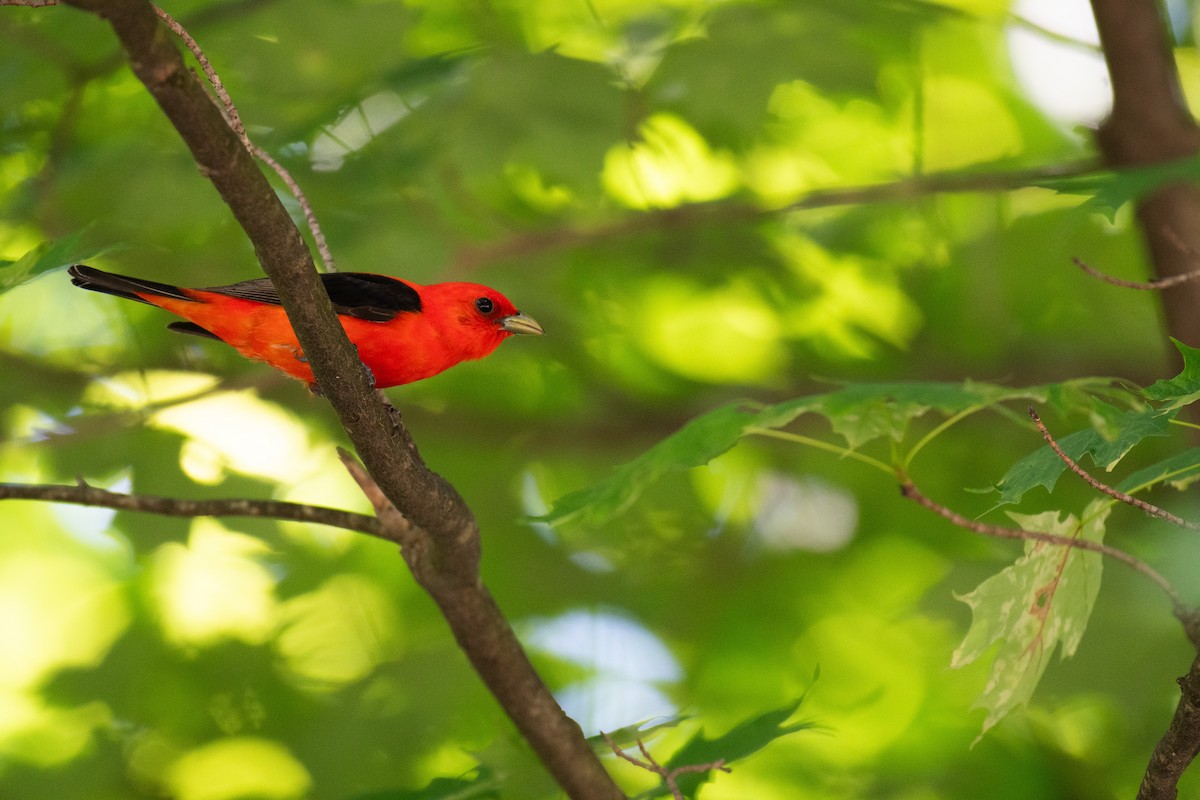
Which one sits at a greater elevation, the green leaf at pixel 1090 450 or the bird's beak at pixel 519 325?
the bird's beak at pixel 519 325

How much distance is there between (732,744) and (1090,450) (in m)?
1.34

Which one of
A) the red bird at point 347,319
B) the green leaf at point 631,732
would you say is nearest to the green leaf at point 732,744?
the green leaf at point 631,732

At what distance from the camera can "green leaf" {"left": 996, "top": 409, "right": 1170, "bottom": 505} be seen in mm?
2014

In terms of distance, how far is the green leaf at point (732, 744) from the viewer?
2.83 metres

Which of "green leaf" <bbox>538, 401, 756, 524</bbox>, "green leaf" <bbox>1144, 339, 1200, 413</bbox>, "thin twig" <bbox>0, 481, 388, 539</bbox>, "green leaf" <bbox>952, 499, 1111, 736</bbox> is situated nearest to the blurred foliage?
"thin twig" <bbox>0, 481, 388, 539</bbox>

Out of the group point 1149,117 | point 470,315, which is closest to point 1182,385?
point 470,315

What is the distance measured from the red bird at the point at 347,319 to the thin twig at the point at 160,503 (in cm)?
55

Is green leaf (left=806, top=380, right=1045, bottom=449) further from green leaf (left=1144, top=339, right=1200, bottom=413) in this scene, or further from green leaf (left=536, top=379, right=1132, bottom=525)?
green leaf (left=1144, top=339, right=1200, bottom=413)

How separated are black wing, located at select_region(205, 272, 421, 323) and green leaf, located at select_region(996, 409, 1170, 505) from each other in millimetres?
2001

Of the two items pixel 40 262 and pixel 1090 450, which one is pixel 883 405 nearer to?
pixel 1090 450

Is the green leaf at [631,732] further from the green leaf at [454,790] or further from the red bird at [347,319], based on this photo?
the red bird at [347,319]

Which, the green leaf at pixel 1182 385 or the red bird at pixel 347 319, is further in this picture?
the red bird at pixel 347 319

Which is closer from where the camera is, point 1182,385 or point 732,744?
point 1182,385

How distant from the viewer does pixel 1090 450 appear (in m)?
2.22
